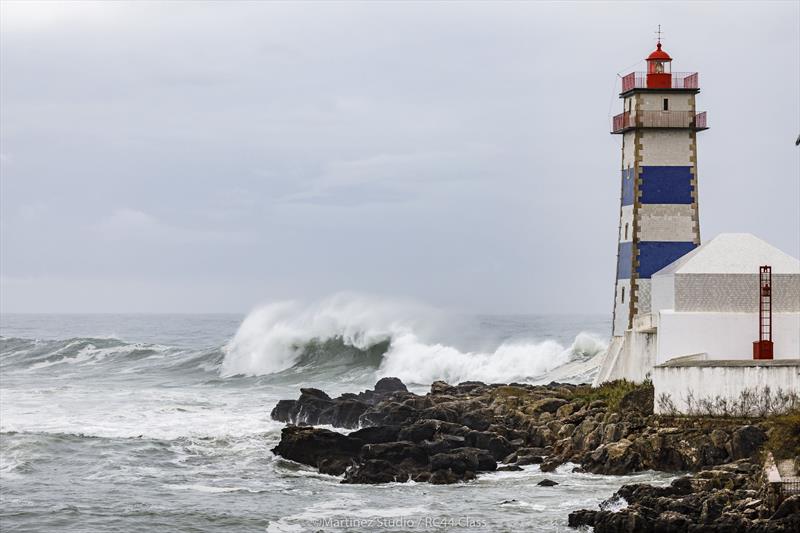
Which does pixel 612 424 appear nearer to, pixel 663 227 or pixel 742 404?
pixel 742 404

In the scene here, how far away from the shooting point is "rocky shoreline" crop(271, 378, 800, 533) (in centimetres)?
1407

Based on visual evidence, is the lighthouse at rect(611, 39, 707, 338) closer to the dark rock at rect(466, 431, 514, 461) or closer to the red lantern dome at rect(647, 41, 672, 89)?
the red lantern dome at rect(647, 41, 672, 89)

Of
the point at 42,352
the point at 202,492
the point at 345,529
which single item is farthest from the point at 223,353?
the point at 345,529

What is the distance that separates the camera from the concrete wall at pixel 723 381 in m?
18.2

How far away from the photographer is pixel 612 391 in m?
21.6

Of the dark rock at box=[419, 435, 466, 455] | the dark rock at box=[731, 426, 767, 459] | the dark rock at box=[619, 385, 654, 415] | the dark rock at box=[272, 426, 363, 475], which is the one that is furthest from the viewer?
the dark rock at box=[619, 385, 654, 415]

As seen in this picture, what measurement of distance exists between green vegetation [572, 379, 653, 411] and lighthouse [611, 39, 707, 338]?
39.6 inches

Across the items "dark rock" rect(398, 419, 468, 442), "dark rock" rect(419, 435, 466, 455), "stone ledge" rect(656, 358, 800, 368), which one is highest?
"stone ledge" rect(656, 358, 800, 368)

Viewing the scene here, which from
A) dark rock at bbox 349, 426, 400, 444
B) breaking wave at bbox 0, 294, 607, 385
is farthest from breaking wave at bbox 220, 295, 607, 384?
dark rock at bbox 349, 426, 400, 444

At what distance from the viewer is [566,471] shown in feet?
60.2

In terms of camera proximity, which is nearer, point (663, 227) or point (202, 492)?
point (202, 492)

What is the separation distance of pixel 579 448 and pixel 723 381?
228cm

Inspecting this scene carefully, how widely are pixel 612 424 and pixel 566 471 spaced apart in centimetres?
114

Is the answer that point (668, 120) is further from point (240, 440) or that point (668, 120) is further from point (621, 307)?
point (240, 440)
